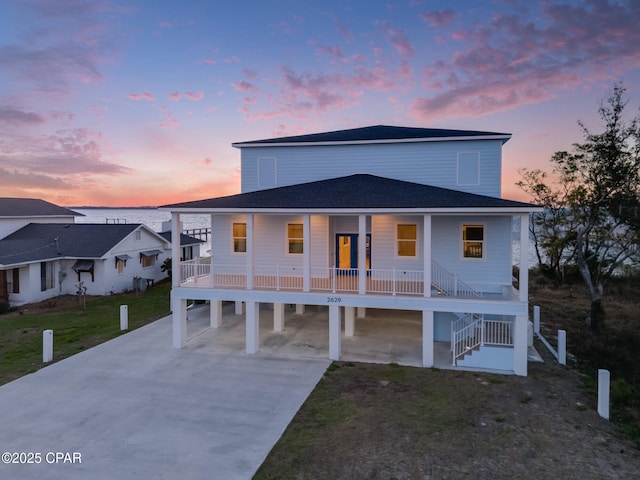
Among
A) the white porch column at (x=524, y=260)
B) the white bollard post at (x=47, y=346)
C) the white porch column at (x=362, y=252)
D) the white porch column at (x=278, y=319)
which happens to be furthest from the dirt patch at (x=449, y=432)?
the white bollard post at (x=47, y=346)

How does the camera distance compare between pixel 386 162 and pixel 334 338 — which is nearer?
pixel 334 338

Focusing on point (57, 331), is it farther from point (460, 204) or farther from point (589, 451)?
point (589, 451)

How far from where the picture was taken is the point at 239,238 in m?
16.9

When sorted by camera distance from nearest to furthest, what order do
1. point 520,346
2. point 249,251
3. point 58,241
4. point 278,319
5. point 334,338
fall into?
point 520,346, point 334,338, point 249,251, point 278,319, point 58,241

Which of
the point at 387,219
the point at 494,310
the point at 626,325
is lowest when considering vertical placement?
the point at 626,325

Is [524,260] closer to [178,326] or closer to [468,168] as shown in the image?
[468,168]

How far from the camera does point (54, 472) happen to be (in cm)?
669

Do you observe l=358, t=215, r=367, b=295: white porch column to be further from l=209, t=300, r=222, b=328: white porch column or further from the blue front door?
l=209, t=300, r=222, b=328: white porch column

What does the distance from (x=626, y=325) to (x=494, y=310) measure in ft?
41.6

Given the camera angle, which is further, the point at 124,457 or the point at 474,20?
the point at 474,20

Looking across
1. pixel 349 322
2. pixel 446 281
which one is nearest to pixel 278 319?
pixel 349 322

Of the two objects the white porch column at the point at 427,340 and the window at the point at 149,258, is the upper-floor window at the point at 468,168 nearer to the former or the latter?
the white porch column at the point at 427,340

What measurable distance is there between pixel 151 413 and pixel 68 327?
10963mm

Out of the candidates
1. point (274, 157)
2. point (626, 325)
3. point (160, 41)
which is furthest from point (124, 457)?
point (626, 325)
